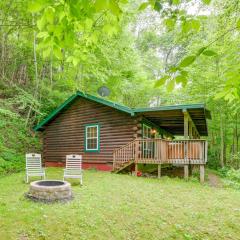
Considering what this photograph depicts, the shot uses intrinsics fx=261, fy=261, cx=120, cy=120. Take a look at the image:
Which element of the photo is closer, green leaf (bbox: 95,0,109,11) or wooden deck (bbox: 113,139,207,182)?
green leaf (bbox: 95,0,109,11)

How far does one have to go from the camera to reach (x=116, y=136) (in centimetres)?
1355

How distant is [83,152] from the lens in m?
14.9

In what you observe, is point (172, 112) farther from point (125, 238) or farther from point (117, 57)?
point (125, 238)

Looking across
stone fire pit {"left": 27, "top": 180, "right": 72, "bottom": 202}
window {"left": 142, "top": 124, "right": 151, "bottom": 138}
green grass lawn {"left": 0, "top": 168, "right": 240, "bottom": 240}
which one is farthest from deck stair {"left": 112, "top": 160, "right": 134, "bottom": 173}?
stone fire pit {"left": 27, "top": 180, "right": 72, "bottom": 202}

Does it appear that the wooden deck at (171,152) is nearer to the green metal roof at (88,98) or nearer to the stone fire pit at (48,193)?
the green metal roof at (88,98)

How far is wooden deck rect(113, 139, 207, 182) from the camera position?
11164 millimetres

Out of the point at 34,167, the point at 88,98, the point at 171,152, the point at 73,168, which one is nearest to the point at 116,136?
the point at 88,98

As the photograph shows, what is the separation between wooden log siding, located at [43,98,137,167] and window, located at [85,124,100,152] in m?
0.20

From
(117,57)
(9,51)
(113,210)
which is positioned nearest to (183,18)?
(113,210)

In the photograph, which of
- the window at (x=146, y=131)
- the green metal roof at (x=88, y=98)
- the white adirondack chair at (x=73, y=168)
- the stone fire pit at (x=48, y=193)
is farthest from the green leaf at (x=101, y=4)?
the window at (x=146, y=131)

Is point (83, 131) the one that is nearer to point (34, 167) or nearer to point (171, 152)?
point (34, 167)

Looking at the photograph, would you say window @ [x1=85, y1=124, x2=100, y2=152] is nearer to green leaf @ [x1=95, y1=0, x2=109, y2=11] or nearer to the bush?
the bush

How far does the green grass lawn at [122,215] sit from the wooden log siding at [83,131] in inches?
198

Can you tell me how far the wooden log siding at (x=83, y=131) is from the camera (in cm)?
1338
